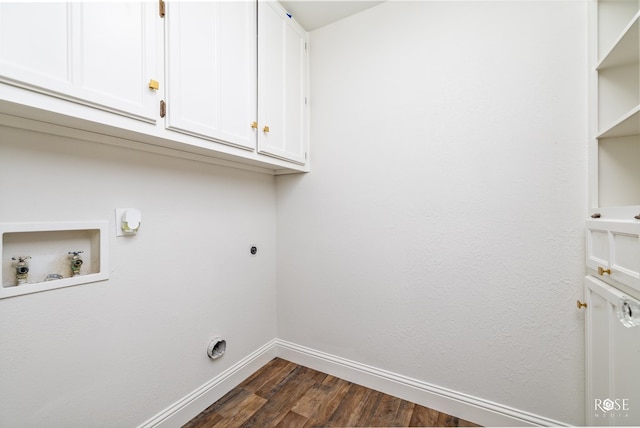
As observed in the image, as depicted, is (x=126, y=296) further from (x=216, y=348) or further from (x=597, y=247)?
(x=597, y=247)

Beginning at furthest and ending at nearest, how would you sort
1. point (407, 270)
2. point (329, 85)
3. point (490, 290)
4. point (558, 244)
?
point (329, 85), point (407, 270), point (490, 290), point (558, 244)

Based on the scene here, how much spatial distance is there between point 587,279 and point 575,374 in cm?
48

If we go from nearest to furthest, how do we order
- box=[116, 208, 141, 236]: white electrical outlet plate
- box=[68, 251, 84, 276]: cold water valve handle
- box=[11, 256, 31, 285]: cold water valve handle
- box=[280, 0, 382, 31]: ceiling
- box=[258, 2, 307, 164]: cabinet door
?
box=[11, 256, 31, 285]: cold water valve handle
box=[68, 251, 84, 276]: cold water valve handle
box=[116, 208, 141, 236]: white electrical outlet plate
box=[258, 2, 307, 164]: cabinet door
box=[280, 0, 382, 31]: ceiling

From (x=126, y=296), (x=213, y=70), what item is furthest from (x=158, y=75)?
(x=126, y=296)

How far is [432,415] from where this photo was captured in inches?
57.4

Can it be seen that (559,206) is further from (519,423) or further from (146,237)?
(146,237)

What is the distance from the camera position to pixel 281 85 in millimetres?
1639

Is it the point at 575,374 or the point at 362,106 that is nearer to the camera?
the point at 575,374

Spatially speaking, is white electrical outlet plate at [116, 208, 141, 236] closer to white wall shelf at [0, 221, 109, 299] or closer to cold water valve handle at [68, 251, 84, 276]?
white wall shelf at [0, 221, 109, 299]

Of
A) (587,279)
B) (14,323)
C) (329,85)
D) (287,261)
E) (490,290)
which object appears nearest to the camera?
(14,323)

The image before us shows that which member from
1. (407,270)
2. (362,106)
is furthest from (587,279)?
(362,106)

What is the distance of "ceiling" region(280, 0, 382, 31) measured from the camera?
1.63 meters

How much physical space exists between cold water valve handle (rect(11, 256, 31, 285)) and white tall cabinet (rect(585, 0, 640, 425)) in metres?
2.07

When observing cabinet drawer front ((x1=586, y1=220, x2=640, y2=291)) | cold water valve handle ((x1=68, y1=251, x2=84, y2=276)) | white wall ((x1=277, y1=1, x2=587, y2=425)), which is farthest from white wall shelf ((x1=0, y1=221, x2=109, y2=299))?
cabinet drawer front ((x1=586, y1=220, x2=640, y2=291))
